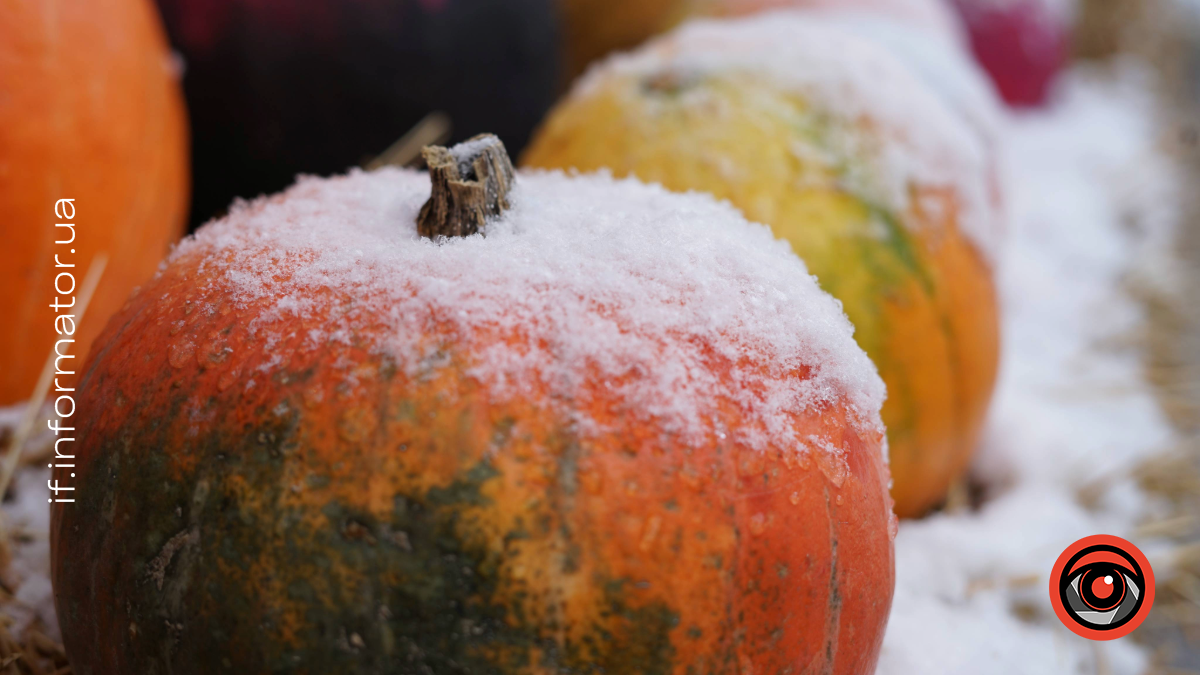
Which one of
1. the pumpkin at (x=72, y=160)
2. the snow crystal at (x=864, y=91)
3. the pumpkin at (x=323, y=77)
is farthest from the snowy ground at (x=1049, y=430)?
the pumpkin at (x=72, y=160)

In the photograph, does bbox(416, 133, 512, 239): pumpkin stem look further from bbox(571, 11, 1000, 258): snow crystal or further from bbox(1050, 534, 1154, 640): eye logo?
bbox(1050, 534, 1154, 640): eye logo

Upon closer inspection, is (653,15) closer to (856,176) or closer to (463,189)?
(856,176)

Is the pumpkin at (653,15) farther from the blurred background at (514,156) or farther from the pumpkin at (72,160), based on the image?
the pumpkin at (72,160)

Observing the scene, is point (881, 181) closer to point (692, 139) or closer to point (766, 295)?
point (692, 139)

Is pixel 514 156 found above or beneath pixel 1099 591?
above

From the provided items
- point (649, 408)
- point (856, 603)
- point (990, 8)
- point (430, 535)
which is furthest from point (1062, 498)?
point (990, 8)

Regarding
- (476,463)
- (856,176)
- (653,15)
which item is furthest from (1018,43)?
(476,463)
